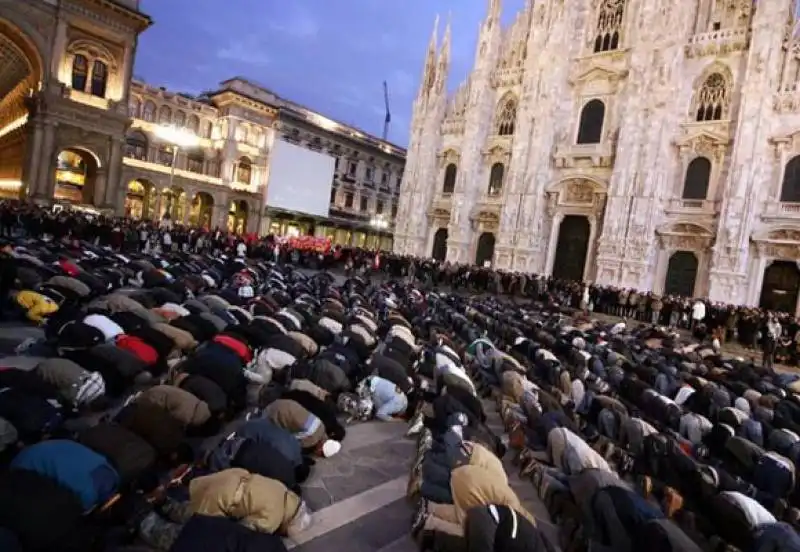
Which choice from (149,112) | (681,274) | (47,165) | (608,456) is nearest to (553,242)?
(681,274)

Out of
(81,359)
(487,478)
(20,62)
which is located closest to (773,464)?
(487,478)

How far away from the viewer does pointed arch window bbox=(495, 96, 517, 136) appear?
3154cm

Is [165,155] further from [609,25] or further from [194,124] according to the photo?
[609,25]

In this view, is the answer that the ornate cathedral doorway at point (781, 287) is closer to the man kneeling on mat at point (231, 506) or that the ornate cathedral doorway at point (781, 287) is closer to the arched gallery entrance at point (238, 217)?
the man kneeling on mat at point (231, 506)

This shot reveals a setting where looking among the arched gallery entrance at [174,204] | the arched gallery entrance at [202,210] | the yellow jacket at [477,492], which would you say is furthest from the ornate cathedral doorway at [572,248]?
the arched gallery entrance at [174,204]

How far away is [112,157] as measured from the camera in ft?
95.7

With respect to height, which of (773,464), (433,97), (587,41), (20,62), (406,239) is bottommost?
(773,464)

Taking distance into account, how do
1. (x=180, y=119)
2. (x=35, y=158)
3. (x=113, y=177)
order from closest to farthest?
1. (x=35, y=158)
2. (x=113, y=177)
3. (x=180, y=119)

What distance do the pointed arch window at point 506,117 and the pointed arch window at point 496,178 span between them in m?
2.07

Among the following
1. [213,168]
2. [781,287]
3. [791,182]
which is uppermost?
[791,182]

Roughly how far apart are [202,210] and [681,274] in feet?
110

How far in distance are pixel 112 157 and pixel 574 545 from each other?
31898 millimetres

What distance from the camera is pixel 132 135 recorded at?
3522cm

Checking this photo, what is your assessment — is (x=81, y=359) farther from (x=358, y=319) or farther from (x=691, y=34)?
(x=691, y=34)
